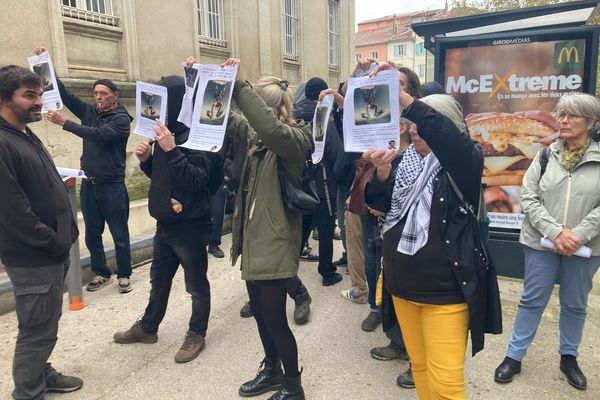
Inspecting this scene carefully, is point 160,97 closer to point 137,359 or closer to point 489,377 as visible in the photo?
point 137,359

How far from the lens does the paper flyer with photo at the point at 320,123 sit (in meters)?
3.01

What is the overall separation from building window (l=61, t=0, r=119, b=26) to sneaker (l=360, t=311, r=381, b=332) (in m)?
6.99

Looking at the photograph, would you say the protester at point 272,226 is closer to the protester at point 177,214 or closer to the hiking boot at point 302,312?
the protester at point 177,214

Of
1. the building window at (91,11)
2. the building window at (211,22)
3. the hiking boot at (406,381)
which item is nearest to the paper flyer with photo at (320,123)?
the hiking boot at (406,381)

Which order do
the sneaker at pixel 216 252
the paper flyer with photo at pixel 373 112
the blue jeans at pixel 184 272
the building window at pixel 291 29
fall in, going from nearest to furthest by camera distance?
the paper flyer with photo at pixel 373 112
the blue jeans at pixel 184 272
the sneaker at pixel 216 252
the building window at pixel 291 29

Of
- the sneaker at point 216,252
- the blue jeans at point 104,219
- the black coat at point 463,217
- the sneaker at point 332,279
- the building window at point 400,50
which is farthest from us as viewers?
the building window at point 400,50

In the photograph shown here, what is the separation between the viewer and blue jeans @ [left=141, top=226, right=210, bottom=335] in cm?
338

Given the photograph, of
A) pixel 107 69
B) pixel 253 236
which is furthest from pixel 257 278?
pixel 107 69

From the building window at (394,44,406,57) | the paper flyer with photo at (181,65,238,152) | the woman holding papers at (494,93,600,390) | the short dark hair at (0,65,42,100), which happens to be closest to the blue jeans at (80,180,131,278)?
the short dark hair at (0,65,42,100)

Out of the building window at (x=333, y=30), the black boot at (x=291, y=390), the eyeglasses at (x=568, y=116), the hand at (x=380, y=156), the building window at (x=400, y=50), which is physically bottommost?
the black boot at (x=291, y=390)

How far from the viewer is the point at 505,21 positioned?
4945mm

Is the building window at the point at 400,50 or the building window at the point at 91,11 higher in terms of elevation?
the building window at the point at 400,50

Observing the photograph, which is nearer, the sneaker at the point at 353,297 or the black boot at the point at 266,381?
the black boot at the point at 266,381

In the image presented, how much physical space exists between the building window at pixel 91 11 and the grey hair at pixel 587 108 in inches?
299
